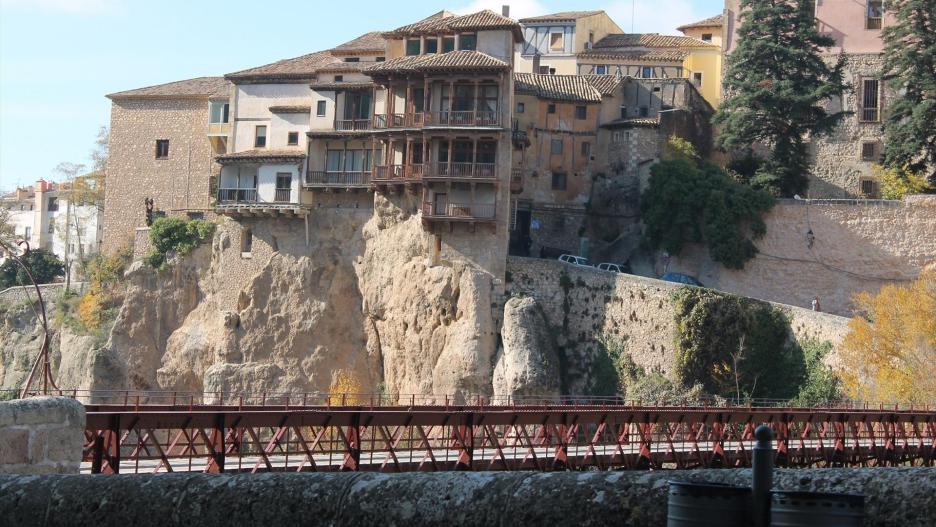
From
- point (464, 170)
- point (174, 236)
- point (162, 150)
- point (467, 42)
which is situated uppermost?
point (467, 42)

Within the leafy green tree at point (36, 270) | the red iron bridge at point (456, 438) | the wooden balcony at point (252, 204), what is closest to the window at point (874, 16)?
the wooden balcony at point (252, 204)

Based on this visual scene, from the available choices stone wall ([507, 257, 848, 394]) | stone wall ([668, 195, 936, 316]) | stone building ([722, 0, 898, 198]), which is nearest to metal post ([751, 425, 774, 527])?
stone wall ([507, 257, 848, 394])

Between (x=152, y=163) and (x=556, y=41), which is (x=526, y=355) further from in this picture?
(x=152, y=163)

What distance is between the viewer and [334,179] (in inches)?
2505

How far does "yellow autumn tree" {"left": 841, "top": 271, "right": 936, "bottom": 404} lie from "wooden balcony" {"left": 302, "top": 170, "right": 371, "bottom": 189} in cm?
2235

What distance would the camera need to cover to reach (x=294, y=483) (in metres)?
8.41

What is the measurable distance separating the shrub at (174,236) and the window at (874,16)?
33007 millimetres

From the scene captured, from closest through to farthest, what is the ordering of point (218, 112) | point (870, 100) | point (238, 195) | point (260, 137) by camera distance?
1. point (238, 195)
2. point (260, 137)
3. point (870, 100)
4. point (218, 112)

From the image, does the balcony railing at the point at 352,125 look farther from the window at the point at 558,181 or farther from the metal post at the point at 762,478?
the metal post at the point at 762,478

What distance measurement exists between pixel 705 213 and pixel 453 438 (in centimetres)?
3748

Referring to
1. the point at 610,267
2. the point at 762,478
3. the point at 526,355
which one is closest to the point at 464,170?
the point at 526,355

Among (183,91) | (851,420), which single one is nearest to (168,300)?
(183,91)

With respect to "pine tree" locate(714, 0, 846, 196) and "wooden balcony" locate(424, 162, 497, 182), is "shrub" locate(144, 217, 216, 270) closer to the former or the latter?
"wooden balcony" locate(424, 162, 497, 182)

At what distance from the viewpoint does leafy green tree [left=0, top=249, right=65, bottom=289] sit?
299ft
